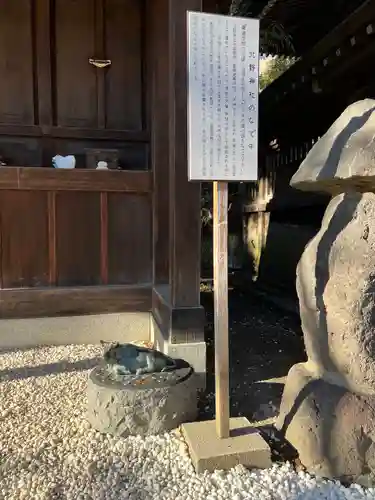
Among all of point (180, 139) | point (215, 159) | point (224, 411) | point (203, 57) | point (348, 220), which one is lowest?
point (224, 411)

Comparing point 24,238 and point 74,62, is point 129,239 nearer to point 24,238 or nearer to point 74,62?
point 24,238

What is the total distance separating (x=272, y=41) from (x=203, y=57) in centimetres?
460

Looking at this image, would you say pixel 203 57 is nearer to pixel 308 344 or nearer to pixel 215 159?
pixel 215 159

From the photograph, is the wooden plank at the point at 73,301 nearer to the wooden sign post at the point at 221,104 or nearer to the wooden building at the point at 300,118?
the wooden sign post at the point at 221,104

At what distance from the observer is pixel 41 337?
4.34 metres

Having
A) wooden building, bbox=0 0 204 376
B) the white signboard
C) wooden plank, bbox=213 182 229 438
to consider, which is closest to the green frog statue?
wooden plank, bbox=213 182 229 438

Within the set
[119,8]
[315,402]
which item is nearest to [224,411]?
[315,402]

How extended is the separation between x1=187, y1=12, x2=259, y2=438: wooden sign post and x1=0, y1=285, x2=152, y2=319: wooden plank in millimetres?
2228

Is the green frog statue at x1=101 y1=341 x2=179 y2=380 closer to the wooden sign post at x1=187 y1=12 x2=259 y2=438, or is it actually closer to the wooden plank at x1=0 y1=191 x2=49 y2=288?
the wooden sign post at x1=187 y1=12 x2=259 y2=438

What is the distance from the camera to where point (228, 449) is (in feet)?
7.70

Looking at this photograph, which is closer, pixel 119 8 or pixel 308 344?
pixel 308 344

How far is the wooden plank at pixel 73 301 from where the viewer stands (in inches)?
167

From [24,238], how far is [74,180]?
0.75 meters

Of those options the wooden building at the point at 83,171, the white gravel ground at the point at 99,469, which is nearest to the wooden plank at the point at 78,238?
the wooden building at the point at 83,171
